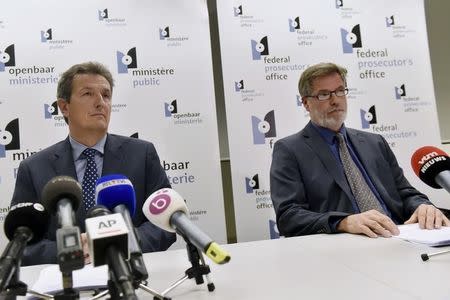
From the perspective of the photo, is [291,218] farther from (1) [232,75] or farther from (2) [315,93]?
(1) [232,75]

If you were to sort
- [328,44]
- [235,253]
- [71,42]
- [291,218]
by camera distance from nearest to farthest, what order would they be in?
[235,253], [291,218], [71,42], [328,44]

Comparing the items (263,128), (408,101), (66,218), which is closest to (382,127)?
(408,101)

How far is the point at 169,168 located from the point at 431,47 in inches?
118

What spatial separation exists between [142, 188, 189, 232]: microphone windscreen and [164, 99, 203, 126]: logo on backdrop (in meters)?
2.41

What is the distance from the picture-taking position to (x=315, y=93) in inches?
105

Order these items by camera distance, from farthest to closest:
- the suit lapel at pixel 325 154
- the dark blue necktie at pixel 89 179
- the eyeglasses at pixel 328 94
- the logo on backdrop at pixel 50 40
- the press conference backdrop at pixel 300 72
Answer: the press conference backdrop at pixel 300 72
the logo on backdrop at pixel 50 40
the eyeglasses at pixel 328 94
the suit lapel at pixel 325 154
the dark blue necktie at pixel 89 179

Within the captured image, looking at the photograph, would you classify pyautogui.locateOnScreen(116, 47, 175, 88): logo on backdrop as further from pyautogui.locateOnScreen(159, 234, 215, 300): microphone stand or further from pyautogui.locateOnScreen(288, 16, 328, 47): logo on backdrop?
pyautogui.locateOnScreen(159, 234, 215, 300): microphone stand

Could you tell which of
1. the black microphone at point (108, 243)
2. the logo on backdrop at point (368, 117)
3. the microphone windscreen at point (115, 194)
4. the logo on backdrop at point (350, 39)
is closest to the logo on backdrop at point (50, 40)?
the logo on backdrop at point (350, 39)

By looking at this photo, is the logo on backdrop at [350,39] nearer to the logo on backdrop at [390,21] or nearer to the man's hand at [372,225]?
the logo on backdrop at [390,21]

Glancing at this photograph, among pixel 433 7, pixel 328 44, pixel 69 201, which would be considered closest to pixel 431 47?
pixel 433 7

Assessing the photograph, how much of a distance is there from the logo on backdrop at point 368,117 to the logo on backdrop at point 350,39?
0.56 metres

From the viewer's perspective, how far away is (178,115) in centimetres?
352

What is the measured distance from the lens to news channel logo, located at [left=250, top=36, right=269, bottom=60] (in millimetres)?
3682

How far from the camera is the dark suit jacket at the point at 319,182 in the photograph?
2.35 m
